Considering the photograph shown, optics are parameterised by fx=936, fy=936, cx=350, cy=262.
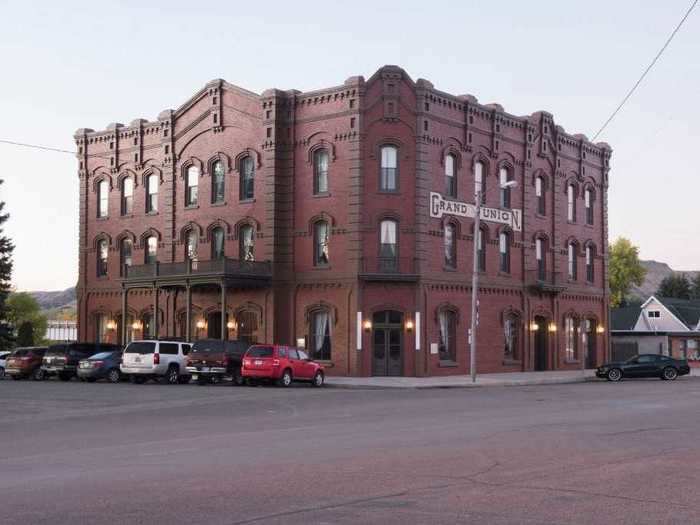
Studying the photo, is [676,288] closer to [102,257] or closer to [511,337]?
[511,337]

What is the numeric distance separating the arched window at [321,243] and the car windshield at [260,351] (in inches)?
381

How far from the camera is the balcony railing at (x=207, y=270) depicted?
42219 millimetres

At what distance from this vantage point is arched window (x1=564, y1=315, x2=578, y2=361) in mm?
51656

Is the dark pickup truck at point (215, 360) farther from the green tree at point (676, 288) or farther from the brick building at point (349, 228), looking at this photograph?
the green tree at point (676, 288)

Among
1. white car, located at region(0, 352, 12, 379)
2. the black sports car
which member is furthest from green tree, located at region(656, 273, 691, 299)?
white car, located at region(0, 352, 12, 379)

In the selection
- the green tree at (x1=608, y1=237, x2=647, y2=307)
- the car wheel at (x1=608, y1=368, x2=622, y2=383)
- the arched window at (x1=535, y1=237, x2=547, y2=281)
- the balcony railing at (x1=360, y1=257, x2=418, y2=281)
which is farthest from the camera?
the green tree at (x1=608, y1=237, x2=647, y2=307)

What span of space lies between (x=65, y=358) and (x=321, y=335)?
1125 cm

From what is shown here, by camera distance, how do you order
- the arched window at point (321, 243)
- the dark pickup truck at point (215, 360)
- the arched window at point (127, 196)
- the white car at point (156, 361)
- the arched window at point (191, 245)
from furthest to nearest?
1. the arched window at point (127, 196)
2. the arched window at point (191, 245)
3. the arched window at point (321, 243)
4. the white car at point (156, 361)
5. the dark pickup truck at point (215, 360)

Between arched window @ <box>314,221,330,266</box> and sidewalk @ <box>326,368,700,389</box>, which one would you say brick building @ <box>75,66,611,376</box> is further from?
sidewalk @ <box>326,368,700,389</box>

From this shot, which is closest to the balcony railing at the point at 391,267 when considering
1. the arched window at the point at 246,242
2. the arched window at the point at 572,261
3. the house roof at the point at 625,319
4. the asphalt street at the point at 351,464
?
the arched window at the point at 246,242

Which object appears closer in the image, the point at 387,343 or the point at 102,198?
the point at 387,343

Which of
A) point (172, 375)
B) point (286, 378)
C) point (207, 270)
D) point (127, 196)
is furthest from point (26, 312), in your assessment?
point (286, 378)

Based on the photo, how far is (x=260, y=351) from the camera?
33.7 m

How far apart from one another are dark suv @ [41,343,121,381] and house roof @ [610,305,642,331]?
4181 cm
